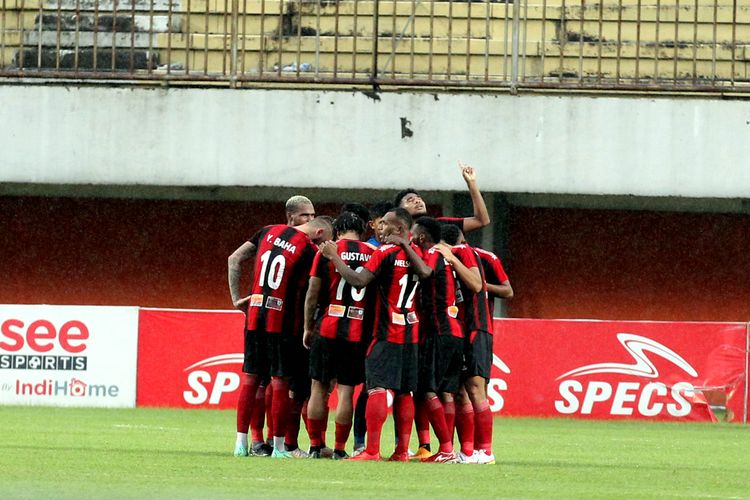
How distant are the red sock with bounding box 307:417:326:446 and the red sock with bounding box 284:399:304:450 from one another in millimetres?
180

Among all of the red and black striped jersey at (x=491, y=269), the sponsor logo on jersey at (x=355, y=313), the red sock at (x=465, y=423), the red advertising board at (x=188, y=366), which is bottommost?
the red advertising board at (x=188, y=366)

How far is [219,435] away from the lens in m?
14.7

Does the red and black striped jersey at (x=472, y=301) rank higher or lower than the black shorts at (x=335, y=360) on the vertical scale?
higher

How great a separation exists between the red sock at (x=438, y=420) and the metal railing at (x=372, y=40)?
30.1 ft

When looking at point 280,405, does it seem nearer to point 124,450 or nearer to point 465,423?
point 465,423

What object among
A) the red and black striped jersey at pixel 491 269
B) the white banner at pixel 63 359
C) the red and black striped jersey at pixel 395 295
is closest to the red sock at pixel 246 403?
the red and black striped jersey at pixel 395 295

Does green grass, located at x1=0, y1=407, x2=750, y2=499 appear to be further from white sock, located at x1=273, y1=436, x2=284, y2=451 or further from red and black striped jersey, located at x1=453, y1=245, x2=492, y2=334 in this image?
red and black striped jersey, located at x1=453, y1=245, x2=492, y2=334

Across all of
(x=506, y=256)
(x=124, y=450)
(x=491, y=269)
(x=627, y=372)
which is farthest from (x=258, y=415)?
(x=506, y=256)

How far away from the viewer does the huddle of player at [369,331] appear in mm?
11070

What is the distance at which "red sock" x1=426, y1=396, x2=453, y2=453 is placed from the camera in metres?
11.3

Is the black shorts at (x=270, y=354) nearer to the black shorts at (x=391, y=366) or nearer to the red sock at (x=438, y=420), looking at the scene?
the black shorts at (x=391, y=366)

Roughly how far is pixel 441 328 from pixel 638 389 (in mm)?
8513

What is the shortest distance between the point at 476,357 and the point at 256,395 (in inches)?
63.6

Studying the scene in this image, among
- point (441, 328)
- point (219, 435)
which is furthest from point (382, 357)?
point (219, 435)
